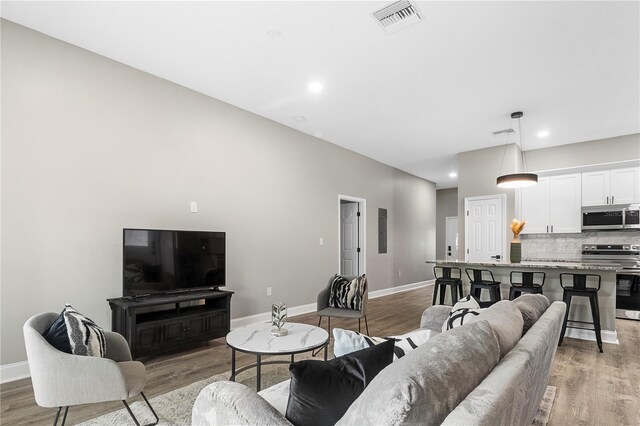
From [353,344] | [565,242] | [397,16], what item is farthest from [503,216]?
[353,344]

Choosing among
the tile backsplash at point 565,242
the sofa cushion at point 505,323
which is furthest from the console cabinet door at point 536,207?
the sofa cushion at point 505,323

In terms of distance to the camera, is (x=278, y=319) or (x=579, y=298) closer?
(x=278, y=319)

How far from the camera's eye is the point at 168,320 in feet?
11.7

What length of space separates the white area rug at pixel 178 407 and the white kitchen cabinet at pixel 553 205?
4.29 m

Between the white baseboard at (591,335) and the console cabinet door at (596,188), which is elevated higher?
the console cabinet door at (596,188)

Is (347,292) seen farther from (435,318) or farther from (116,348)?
(116,348)

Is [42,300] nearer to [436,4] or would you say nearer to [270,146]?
[270,146]

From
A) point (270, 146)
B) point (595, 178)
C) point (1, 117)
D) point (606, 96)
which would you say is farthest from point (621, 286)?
point (1, 117)

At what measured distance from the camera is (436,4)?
273 cm

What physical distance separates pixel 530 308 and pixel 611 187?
520 centimetres

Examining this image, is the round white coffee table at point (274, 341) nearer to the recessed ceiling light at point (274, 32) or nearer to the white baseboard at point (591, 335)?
the recessed ceiling light at point (274, 32)

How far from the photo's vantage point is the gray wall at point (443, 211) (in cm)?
1102

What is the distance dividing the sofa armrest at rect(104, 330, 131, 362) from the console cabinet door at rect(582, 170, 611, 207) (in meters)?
7.08

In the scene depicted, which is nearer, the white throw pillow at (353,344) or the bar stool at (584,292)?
the white throw pillow at (353,344)
